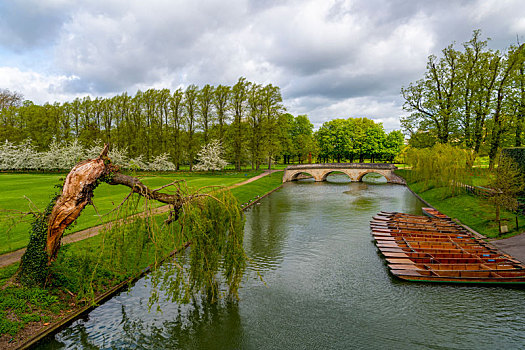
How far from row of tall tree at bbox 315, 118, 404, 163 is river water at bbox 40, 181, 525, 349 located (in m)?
74.1

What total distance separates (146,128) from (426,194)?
56.5 m

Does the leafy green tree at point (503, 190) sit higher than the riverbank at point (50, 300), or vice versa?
the leafy green tree at point (503, 190)

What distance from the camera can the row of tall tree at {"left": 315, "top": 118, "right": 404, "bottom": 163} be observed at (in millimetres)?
88750

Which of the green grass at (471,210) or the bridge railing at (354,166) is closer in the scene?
the green grass at (471,210)

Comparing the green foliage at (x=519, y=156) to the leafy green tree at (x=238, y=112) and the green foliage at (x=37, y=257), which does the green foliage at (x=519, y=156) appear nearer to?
the green foliage at (x=37, y=257)

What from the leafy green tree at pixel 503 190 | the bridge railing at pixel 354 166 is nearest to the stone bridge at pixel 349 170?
the bridge railing at pixel 354 166

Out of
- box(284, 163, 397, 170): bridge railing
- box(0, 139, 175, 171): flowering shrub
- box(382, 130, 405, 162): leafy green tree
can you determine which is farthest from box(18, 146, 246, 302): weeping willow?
box(382, 130, 405, 162): leafy green tree

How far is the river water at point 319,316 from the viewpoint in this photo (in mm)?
10734

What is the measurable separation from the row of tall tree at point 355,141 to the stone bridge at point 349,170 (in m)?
24.9

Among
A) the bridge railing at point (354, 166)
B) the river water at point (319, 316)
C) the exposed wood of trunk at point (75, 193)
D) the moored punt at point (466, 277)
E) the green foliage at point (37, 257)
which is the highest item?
the exposed wood of trunk at point (75, 193)

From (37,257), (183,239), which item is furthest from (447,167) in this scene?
(37,257)

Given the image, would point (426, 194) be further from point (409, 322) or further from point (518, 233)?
point (409, 322)

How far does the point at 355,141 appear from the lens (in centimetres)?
8919

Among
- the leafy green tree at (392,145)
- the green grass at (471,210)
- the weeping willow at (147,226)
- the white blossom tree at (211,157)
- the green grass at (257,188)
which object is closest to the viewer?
the weeping willow at (147,226)
